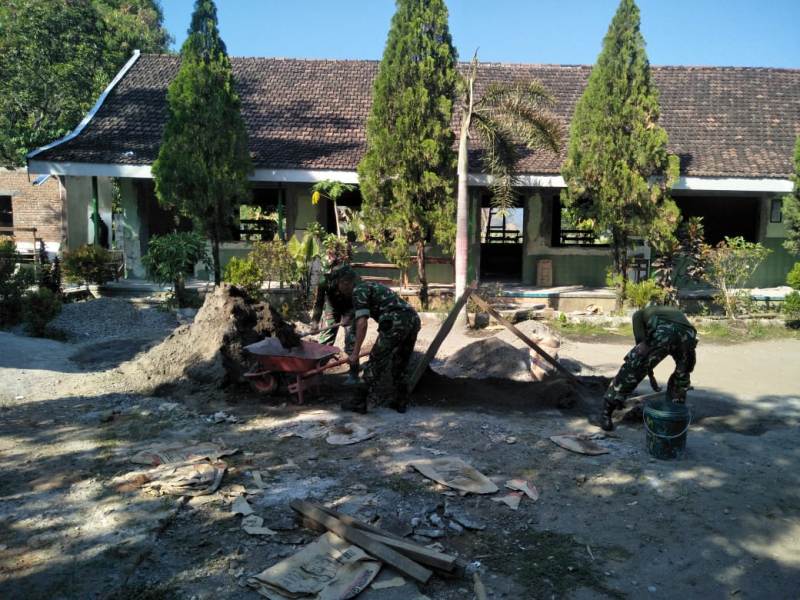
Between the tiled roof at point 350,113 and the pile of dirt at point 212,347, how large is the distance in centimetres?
591

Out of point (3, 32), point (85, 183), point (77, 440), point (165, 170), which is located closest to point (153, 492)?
point (77, 440)

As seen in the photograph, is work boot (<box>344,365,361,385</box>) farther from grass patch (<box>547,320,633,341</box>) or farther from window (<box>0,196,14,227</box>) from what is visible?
window (<box>0,196,14,227</box>)

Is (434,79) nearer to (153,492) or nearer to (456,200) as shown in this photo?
(456,200)

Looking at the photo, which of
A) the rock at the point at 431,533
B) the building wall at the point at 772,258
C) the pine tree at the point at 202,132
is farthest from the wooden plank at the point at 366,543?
the building wall at the point at 772,258

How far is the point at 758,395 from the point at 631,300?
5.26 meters

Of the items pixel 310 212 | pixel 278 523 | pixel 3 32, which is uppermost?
pixel 3 32

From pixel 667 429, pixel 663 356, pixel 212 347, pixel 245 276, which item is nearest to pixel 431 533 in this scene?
pixel 667 429

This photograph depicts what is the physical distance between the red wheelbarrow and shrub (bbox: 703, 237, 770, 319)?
846cm

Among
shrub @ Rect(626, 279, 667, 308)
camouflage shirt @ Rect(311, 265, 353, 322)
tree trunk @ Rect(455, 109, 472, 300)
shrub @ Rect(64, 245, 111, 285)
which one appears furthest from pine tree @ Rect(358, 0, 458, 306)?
shrub @ Rect(64, 245, 111, 285)

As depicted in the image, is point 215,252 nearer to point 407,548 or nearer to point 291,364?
point 291,364

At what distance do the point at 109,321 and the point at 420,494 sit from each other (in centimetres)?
867

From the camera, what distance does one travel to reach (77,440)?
5.99 metres

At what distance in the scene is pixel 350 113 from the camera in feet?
52.7

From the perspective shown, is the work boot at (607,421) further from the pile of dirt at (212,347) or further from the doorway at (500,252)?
the doorway at (500,252)
